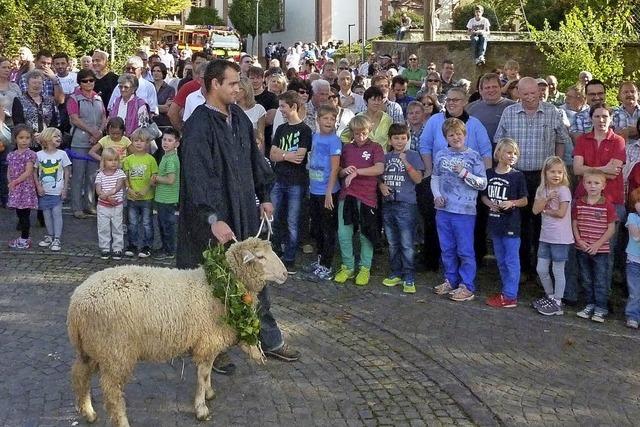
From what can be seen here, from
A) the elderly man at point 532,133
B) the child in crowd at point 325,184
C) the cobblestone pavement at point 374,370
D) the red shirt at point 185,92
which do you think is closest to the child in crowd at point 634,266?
the cobblestone pavement at point 374,370

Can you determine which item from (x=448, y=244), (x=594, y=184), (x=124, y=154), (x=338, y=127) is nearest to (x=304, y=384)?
(x=448, y=244)

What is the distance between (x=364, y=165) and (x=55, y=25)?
62.8 feet

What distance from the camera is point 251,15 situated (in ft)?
200

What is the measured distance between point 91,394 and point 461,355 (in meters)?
3.10

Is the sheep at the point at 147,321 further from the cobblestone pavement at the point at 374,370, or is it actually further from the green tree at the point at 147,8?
the green tree at the point at 147,8

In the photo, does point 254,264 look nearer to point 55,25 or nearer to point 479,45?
point 479,45

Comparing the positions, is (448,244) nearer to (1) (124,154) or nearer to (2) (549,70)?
(1) (124,154)

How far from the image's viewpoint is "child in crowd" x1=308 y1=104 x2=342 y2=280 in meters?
8.85

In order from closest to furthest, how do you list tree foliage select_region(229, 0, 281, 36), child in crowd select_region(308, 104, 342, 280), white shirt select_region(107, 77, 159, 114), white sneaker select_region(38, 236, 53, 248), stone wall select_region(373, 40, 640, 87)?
child in crowd select_region(308, 104, 342, 280)
white sneaker select_region(38, 236, 53, 248)
white shirt select_region(107, 77, 159, 114)
stone wall select_region(373, 40, 640, 87)
tree foliage select_region(229, 0, 281, 36)

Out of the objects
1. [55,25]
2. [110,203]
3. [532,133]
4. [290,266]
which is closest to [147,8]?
[55,25]

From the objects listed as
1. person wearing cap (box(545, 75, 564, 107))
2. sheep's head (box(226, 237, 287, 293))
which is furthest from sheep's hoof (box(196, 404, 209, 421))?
person wearing cap (box(545, 75, 564, 107))

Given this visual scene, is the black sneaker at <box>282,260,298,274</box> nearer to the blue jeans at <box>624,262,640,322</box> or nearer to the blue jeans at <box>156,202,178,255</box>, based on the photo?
the blue jeans at <box>156,202,178,255</box>

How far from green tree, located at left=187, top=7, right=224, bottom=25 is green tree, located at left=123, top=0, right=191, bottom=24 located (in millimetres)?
17053

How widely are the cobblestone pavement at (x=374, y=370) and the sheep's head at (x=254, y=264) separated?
962mm
